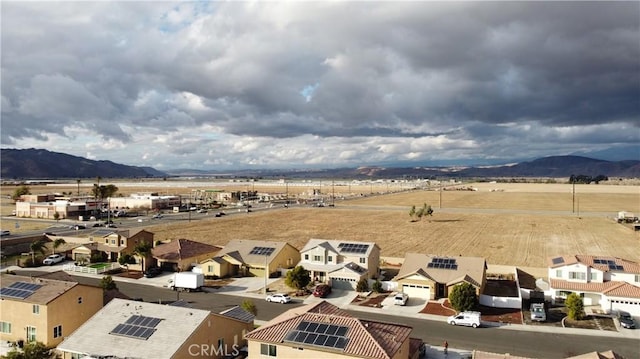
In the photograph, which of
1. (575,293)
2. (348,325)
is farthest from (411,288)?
(348,325)

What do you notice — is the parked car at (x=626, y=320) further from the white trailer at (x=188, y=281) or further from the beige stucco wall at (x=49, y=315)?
the beige stucco wall at (x=49, y=315)

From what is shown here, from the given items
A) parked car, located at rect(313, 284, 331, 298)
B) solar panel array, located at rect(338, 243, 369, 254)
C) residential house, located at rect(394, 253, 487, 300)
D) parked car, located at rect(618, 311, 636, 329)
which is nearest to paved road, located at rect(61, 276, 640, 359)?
parked car, located at rect(618, 311, 636, 329)

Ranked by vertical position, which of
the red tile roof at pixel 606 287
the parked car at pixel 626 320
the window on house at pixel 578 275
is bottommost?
the parked car at pixel 626 320

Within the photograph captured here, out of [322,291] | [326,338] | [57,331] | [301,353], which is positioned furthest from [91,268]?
[326,338]

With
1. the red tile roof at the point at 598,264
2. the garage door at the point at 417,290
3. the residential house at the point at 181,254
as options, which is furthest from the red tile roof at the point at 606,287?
the residential house at the point at 181,254

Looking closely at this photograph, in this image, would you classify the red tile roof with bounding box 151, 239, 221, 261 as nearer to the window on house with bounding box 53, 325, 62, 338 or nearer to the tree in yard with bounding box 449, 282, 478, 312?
the window on house with bounding box 53, 325, 62, 338

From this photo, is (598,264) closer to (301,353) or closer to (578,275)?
(578,275)
